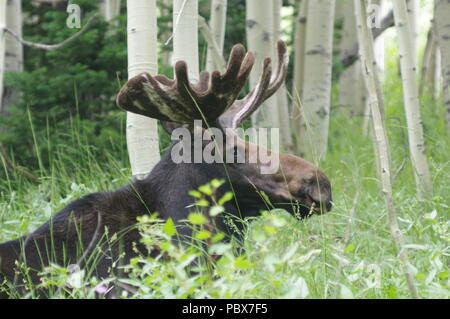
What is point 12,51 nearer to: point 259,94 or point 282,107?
point 282,107

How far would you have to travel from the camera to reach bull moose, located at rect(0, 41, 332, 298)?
4266mm

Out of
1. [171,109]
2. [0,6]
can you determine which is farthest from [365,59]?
[0,6]

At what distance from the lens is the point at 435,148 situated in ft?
25.9

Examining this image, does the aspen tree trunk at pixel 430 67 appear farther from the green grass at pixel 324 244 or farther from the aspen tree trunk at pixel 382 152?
the aspen tree trunk at pixel 382 152

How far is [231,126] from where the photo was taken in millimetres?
4676

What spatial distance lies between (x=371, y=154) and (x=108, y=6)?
4173 mm

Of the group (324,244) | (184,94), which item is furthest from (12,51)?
(324,244)

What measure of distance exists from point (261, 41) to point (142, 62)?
103 inches

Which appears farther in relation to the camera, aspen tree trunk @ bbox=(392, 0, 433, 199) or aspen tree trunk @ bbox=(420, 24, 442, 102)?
aspen tree trunk @ bbox=(420, 24, 442, 102)

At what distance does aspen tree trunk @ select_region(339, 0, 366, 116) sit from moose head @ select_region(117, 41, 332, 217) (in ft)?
22.2

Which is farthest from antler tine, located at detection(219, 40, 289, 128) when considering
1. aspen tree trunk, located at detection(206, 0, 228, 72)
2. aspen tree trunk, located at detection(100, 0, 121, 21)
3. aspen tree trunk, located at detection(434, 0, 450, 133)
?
aspen tree trunk, located at detection(100, 0, 121, 21)

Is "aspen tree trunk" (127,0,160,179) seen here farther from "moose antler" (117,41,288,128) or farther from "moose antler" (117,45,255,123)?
"moose antler" (117,45,255,123)

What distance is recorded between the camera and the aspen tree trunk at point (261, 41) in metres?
7.38
